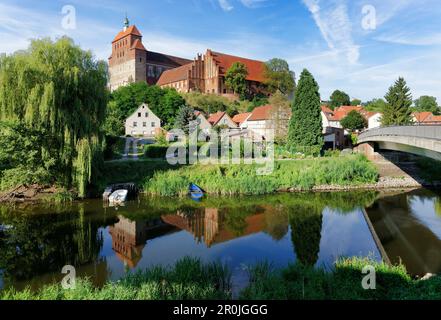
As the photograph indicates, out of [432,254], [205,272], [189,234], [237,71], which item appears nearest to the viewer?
[205,272]

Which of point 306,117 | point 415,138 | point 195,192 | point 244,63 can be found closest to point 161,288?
point 415,138

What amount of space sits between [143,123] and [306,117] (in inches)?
1021

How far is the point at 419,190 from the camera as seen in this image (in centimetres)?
2661

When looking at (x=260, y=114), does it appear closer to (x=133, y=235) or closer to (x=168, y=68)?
(x=133, y=235)

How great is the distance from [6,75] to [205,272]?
56.4 feet

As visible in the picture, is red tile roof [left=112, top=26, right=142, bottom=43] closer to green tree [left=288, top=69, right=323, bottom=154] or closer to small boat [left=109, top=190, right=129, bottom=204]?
green tree [left=288, top=69, right=323, bottom=154]

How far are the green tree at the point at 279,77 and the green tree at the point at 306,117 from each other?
41131mm

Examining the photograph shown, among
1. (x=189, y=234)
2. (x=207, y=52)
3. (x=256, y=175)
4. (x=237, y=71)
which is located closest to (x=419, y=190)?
(x=256, y=175)

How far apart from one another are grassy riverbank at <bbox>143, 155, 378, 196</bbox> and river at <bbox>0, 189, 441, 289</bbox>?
5.47ft

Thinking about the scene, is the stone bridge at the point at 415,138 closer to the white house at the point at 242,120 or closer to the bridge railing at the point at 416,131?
the bridge railing at the point at 416,131

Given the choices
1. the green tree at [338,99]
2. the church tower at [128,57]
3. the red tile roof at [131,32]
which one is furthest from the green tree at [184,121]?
the green tree at [338,99]

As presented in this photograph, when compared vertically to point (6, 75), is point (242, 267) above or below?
below

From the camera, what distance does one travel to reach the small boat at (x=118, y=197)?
22125 mm
